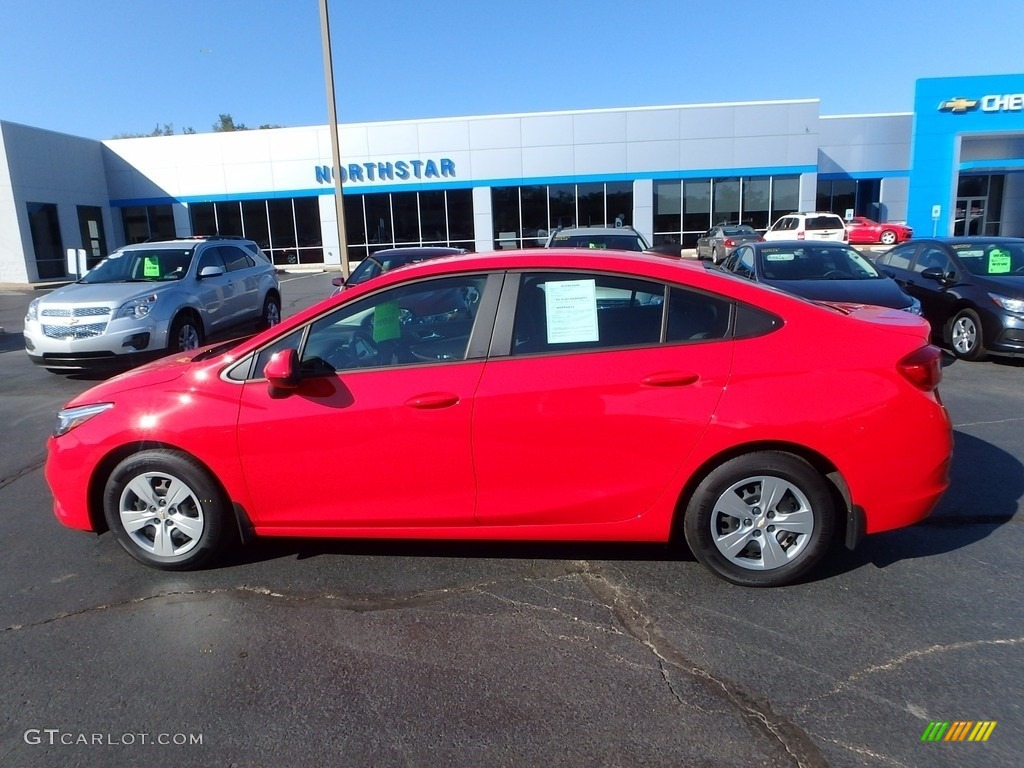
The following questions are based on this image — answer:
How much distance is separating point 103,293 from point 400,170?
25.8m

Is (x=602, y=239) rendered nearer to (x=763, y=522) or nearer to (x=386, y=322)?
(x=386, y=322)

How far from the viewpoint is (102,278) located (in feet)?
34.3

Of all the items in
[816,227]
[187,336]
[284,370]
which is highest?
[816,227]

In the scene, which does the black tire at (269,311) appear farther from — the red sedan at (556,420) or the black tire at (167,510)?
the red sedan at (556,420)

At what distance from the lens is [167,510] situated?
3.89m

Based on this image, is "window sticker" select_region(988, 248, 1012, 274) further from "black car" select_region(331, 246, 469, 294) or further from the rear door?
the rear door

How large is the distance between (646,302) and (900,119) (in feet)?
129

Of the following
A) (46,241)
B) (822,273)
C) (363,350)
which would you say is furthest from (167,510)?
(46,241)

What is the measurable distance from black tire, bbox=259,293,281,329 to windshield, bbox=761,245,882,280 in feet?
27.7

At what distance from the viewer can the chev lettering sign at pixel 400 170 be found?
33625 mm

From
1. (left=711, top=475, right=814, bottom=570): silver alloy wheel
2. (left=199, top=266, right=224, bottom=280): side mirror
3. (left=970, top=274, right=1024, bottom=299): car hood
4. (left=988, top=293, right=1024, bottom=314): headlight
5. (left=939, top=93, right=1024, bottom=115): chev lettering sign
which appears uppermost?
(left=939, top=93, right=1024, bottom=115): chev lettering sign

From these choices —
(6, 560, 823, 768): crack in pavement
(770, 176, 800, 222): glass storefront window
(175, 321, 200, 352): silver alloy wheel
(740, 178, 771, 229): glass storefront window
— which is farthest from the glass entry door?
(6, 560, 823, 768): crack in pavement

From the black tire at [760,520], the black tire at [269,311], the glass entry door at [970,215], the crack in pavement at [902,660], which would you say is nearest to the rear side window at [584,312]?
the black tire at [760,520]

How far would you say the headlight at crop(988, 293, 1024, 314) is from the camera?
8.77 metres
